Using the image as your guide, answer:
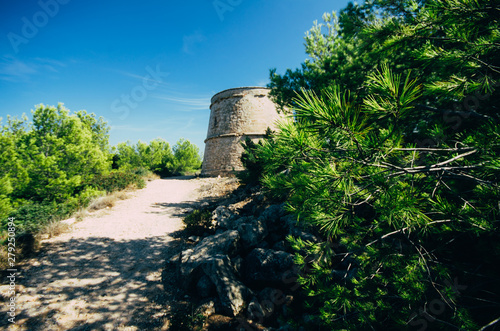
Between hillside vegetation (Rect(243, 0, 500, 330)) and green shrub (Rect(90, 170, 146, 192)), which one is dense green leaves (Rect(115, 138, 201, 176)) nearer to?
green shrub (Rect(90, 170, 146, 192))

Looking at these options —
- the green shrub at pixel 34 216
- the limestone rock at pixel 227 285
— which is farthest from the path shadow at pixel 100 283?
the limestone rock at pixel 227 285

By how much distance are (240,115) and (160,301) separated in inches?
560

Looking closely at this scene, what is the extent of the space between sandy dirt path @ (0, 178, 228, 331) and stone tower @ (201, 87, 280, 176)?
958 centimetres

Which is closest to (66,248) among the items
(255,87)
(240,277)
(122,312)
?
(122,312)

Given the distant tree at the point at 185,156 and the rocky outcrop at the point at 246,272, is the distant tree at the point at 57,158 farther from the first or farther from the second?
the distant tree at the point at 185,156

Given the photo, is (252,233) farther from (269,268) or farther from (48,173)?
(48,173)

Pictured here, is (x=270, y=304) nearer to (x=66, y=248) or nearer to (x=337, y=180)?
(x=337, y=180)

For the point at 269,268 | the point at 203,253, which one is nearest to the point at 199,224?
the point at 203,253

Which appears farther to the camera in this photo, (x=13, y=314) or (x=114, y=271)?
(x=114, y=271)

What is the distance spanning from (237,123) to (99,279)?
13.6 meters

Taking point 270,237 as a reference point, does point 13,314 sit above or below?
below

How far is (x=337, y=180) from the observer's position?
1.13 metres

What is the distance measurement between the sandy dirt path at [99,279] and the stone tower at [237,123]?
31.4 ft

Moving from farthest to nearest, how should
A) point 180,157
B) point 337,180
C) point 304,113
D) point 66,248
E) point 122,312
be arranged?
point 180,157
point 66,248
point 122,312
point 337,180
point 304,113
